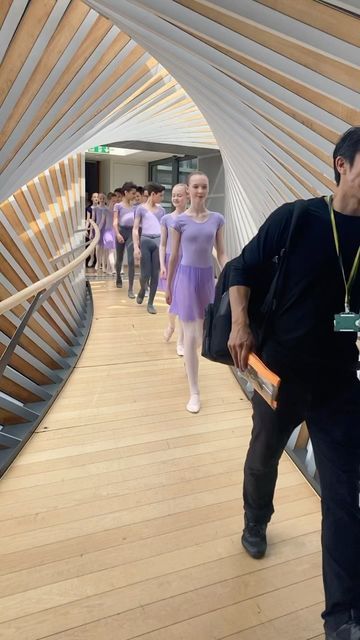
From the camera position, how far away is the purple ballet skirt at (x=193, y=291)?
348cm

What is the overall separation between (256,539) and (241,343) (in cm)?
102

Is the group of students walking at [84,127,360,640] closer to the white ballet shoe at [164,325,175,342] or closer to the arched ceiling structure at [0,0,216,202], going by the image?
the arched ceiling structure at [0,0,216,202]

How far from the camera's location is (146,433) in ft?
10.5

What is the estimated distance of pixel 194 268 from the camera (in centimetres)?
347

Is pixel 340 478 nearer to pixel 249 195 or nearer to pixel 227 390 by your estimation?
pixel 227 390

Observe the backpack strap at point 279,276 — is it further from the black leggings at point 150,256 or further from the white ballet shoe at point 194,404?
the black leggings at point 150,256

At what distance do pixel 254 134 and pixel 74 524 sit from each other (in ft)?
8.41

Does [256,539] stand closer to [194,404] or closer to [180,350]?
[194,404]

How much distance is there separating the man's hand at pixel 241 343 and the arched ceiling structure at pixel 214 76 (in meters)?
1.07

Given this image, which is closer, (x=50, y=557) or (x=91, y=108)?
(x=50, y=557)

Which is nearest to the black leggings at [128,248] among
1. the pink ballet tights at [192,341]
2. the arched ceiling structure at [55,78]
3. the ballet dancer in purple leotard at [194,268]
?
the arched ceiling structure at [55,78]

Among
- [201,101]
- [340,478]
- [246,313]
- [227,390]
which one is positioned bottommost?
[227,390]

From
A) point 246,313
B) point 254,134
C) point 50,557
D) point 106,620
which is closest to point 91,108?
point 254,134

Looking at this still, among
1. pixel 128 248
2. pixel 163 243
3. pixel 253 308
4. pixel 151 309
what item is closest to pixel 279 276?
pixel 253 308
